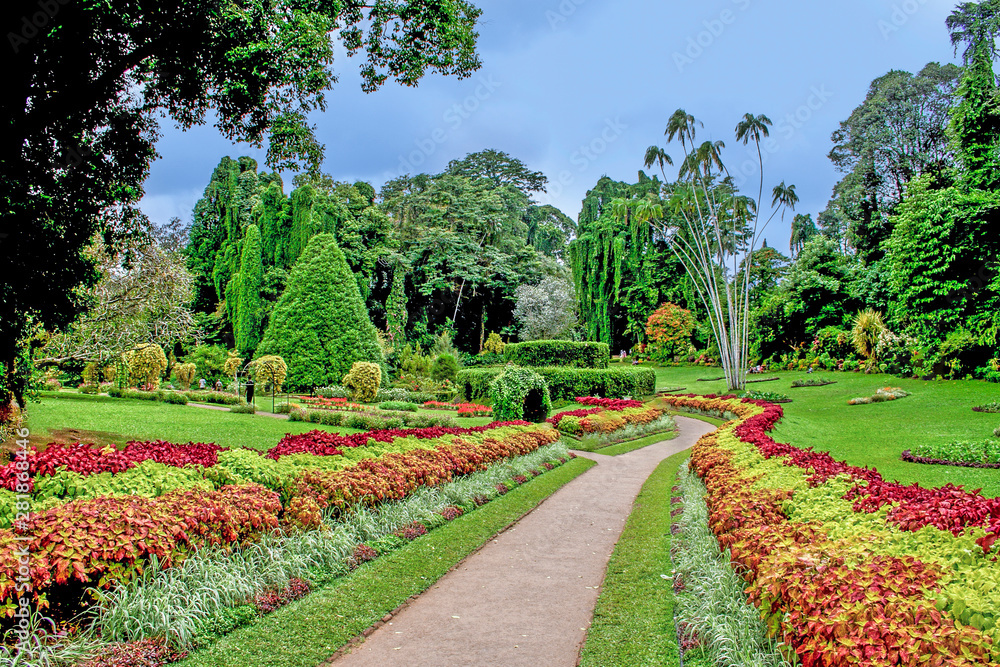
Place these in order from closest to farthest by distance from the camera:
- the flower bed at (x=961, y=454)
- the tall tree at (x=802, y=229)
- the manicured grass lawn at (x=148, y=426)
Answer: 1. the flower bed at (x=961, y=454)
2. the manicured grass lawn at (x=148, y=426)
3. the tall tree at (x=802, y=229)

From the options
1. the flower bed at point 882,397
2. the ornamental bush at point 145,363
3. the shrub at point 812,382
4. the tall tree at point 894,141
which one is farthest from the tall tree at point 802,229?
the ornamental bush at point 145,363

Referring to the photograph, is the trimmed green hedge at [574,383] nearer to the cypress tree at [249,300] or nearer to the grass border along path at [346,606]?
the cypress tree at [249,300]

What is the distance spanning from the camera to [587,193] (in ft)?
143

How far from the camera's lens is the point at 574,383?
2275 cm

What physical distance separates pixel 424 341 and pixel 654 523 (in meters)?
28.0

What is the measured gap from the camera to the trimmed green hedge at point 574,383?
2261cm

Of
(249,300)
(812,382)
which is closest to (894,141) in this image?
(812,382)

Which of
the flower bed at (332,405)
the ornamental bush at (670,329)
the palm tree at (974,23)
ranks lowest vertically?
the flower bed at (332,405)

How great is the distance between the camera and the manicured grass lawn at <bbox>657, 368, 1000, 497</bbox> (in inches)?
301

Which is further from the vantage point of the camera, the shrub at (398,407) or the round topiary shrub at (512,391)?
the shrub at (398,407)

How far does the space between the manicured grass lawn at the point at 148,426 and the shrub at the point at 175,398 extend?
2.44m

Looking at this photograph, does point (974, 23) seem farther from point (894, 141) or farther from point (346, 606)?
point (346, 606)

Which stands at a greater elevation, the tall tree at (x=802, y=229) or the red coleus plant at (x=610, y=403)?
the tall tree at (x=802, y=229)

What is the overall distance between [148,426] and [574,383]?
15.6 meters
